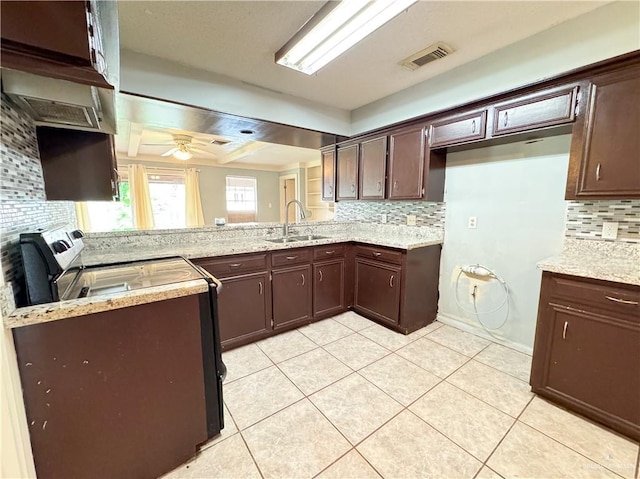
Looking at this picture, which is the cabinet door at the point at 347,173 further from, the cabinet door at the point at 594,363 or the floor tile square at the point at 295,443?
the floor tile square at the point at 295,443

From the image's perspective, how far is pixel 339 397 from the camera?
1779 mm

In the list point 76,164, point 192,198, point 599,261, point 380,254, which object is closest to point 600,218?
point 599,261

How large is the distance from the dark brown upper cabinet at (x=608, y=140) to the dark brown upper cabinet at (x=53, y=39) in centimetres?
251

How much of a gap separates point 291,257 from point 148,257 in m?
1.17

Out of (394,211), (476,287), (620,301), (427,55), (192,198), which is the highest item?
(427,55)

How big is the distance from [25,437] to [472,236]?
308 centimetres

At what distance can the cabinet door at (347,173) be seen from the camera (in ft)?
10.9

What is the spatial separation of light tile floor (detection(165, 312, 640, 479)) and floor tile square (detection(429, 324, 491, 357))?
30 millimetres

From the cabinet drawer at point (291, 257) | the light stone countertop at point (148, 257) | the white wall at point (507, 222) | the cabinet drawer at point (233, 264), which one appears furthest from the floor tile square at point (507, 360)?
the cabinet drawer at point (233, 264)

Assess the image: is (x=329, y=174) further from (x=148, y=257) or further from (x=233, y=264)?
(x=148, y=257)

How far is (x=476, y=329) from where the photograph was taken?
261 centimetres

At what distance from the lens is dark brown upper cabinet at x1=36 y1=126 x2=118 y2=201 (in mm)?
1641

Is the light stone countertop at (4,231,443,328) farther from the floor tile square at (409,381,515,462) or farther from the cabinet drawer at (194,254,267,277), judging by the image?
the floor tile square at (409,381,515,462)

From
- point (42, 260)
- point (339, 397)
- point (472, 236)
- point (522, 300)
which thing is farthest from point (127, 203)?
point (522, 300)
